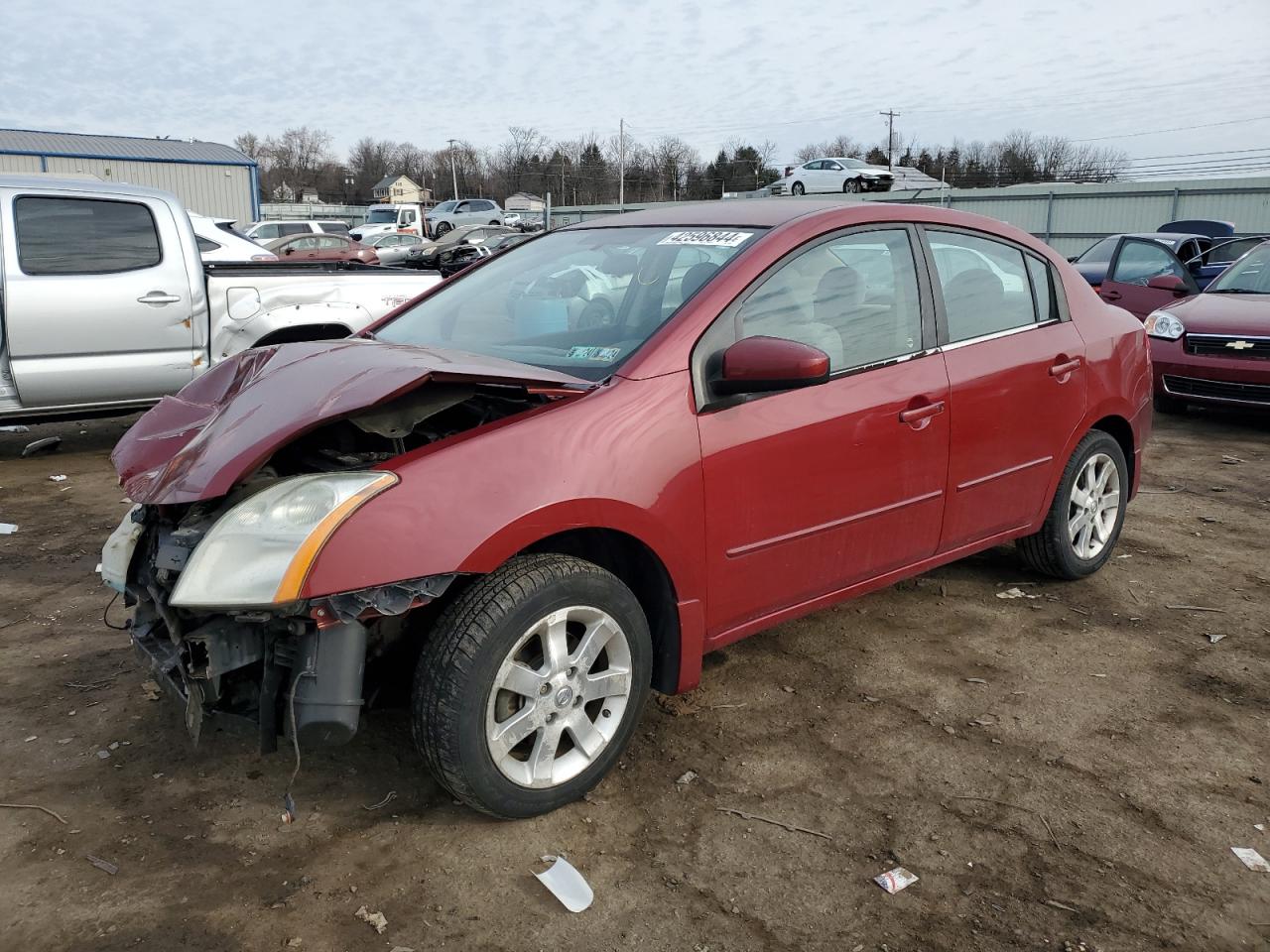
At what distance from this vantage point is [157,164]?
1551 inches

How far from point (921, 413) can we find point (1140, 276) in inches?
354

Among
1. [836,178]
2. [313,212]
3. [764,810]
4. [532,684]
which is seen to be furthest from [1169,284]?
[313,212]

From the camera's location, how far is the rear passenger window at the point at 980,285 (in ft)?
12.6

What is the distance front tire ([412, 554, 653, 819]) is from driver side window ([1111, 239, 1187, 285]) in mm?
10023

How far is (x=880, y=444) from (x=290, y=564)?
6.60 feet

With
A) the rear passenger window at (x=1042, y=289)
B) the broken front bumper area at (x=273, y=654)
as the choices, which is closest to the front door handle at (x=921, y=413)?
the rear passenger window at (x=1042, y=289)

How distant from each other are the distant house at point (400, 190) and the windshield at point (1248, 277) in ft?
299

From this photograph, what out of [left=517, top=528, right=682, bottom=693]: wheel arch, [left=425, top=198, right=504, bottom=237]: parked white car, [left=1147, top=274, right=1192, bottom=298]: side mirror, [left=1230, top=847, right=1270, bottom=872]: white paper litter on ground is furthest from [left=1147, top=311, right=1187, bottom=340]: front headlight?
[left=425, top=198, right=504, bottom=237]: parked white car

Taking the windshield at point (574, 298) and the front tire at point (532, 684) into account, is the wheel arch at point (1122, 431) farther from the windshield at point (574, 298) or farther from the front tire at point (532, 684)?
the front tire at point (532, 684)

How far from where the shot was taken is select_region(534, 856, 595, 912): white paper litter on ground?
8.13 ft

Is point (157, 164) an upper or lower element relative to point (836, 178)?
upper

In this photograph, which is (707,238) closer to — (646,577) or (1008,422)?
(646,577)

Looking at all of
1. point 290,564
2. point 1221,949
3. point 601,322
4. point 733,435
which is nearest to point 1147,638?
point 1221,949

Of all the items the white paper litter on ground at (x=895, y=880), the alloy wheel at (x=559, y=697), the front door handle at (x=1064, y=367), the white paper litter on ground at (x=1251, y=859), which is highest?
the front door handle at (x=1064, y=367)
